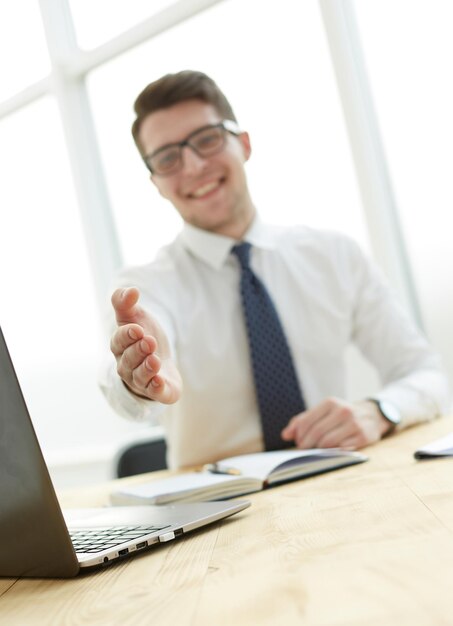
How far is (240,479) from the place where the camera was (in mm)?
1416

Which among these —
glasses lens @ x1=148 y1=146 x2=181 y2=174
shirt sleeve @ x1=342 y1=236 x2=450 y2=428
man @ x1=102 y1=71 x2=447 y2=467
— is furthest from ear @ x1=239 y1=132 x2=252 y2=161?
shirt sleeve @ x1=342 y1=236 x2=450 y2=428

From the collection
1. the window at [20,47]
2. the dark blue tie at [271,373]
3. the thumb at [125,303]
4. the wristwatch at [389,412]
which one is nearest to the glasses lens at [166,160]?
the dark blue tie at [271,373]

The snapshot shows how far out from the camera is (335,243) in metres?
2.52

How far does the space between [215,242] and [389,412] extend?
0.79 m

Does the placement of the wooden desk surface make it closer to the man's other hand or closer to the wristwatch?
the man's other hand

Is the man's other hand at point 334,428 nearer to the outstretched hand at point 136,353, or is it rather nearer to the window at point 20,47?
the outstretched hand at point 136,353

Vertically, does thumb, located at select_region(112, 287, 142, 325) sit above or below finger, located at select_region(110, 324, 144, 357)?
above

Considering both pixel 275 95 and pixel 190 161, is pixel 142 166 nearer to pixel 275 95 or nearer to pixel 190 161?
pixel 275 95

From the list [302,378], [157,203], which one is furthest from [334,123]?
[302,378]

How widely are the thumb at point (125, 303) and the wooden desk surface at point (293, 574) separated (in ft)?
1.29

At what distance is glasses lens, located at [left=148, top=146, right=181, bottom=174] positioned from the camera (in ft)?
7.88

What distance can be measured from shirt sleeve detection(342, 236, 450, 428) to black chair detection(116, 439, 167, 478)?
74 centimetres

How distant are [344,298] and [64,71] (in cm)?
248

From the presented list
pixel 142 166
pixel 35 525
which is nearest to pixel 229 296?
pixel 35 525
